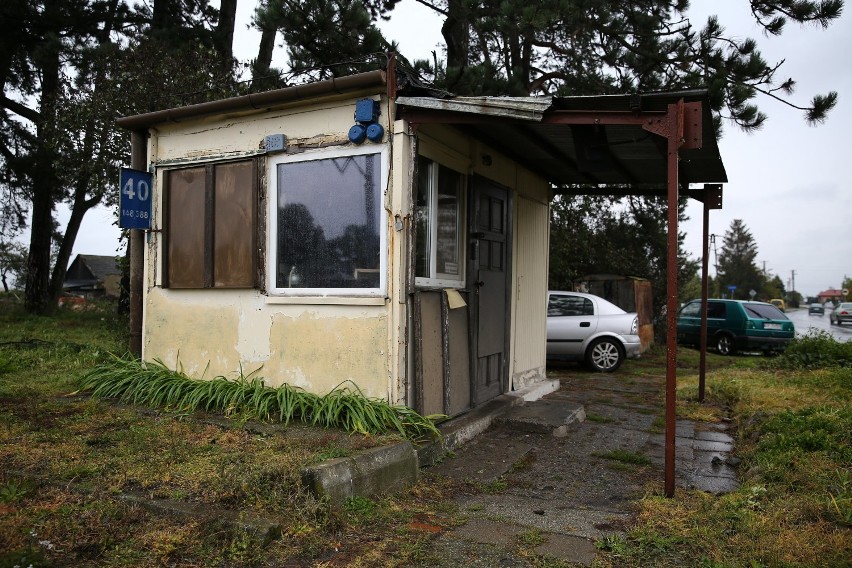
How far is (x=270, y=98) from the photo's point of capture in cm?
589

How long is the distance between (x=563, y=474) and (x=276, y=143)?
4.02 meters

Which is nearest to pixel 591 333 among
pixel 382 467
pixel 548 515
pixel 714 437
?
pixel 714 437

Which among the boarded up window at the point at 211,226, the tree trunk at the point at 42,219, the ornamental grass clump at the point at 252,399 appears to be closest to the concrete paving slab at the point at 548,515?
the ornamental grass clump at the point at 252,399

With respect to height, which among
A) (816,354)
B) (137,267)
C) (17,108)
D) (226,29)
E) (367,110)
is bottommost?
(816,354)

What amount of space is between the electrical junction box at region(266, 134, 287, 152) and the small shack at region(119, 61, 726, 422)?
0.03 metres

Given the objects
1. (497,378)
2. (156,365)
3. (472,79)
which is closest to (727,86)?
(472,79)

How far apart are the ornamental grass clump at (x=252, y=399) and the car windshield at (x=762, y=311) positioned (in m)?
13.7

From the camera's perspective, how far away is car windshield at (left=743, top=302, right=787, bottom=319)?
647 inches

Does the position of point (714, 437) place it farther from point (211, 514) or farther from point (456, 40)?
point (456, 40)

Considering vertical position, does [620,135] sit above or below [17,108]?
below

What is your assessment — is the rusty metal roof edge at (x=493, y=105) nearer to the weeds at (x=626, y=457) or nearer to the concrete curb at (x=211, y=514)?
the weeds at (x=626, y=457)

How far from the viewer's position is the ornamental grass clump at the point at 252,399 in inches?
206

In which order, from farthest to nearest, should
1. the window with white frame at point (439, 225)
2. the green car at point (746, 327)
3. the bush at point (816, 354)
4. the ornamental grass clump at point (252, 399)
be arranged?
the green car at point (746, 327) < the bush at point (816, 354) < the window with white frame at point (439, 225) < the ornamental grass clump at point (252, 399)

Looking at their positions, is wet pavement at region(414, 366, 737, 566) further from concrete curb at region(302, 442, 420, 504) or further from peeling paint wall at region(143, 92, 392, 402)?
peeling paint wall at region(143, 92, 392, 402)
